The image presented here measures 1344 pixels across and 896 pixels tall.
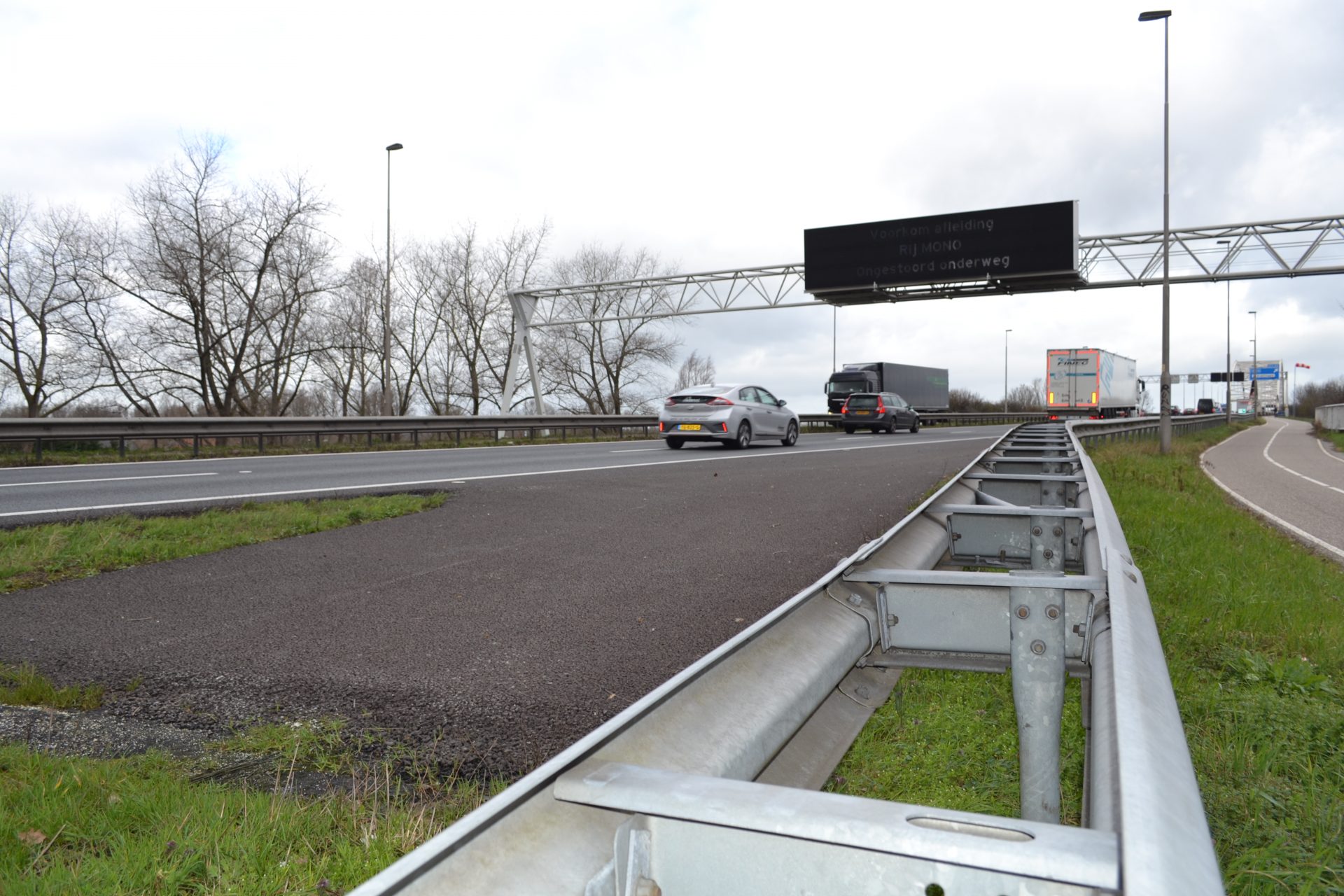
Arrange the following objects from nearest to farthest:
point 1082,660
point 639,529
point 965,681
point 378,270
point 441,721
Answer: point 1082,660 → point 441,721 → point 965,681 → point 639,529 → point 378,270

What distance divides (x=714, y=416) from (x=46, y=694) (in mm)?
17365

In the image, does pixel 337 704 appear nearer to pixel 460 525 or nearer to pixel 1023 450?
pixel 460 525

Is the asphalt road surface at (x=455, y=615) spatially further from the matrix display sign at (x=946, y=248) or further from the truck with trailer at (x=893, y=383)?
the truck with trailer at (x=893, y=383)

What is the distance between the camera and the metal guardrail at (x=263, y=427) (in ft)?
56.0

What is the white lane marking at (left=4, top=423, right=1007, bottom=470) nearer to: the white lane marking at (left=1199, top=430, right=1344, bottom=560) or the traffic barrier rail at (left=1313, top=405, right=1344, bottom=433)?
the white lane marking at (left=1199, top=430, right=1344, bottom=560)

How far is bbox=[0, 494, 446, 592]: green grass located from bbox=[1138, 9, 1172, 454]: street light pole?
69.7 ft

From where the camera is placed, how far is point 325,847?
8.28 ft

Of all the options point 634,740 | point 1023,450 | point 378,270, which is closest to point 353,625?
point 634,740

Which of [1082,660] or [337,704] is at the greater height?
[1082,660]

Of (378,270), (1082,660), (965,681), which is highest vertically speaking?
(378,270)

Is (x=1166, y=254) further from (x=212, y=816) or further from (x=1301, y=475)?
(x=212, y=816)

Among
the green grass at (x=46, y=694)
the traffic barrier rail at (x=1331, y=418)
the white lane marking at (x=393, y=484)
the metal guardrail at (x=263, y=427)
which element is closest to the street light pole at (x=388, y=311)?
the metal guardrail at (x=263, y=427)

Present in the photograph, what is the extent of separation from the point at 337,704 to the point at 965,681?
9.01 feet

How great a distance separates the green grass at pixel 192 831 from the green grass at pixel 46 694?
2.74 feet
